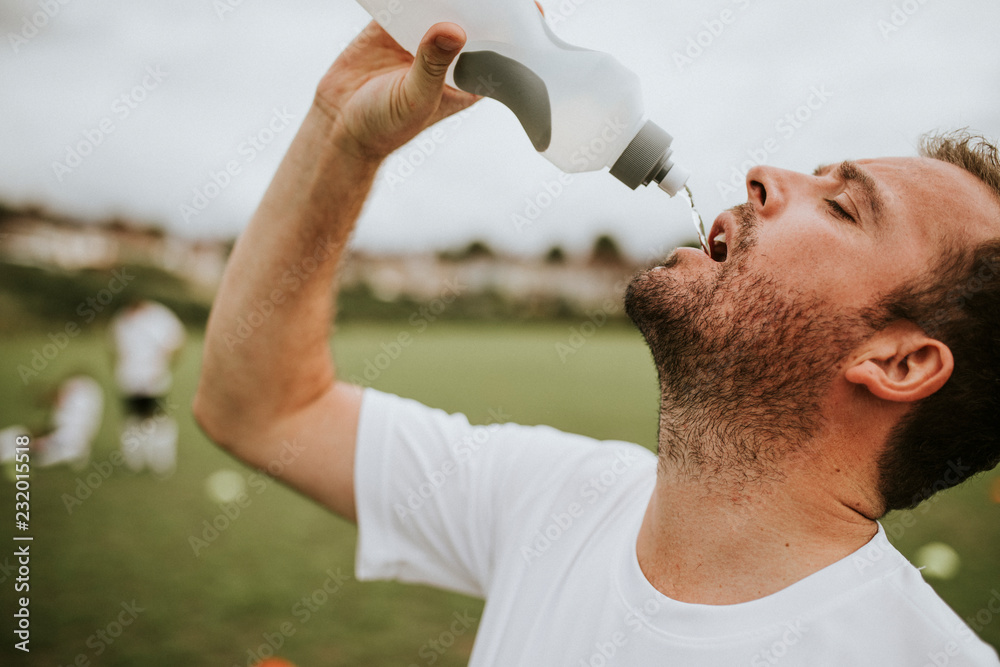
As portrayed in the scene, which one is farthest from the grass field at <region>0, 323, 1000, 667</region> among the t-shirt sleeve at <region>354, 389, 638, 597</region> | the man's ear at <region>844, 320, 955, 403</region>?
the t-shirt sleeve at <region>354, 389, 638, 597</region>

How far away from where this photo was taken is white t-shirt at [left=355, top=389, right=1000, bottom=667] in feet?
4.08

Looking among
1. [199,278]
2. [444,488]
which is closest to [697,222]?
[444,488]

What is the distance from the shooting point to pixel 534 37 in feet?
5.47

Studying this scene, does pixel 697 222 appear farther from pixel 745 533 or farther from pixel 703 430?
pixel 745 533

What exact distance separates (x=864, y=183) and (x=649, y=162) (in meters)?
0.53

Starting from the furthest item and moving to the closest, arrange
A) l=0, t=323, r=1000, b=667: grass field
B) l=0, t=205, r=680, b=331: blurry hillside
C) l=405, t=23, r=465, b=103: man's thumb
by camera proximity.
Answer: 1. l=0, t=205, r=680, b=331: blurry hillside
2. l=0, t=323, r=1000, b=667: grass field
3. l=405, t=23, r=465, b=103: man's thumb

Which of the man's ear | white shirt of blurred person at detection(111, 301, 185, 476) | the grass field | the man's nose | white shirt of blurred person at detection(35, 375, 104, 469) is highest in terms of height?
the man's nose

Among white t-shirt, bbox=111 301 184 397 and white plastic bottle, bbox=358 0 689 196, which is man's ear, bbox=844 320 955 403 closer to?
white plastic bottle, bbox=358 0 689 196

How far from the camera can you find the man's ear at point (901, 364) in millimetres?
1479

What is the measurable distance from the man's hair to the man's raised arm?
120 cm

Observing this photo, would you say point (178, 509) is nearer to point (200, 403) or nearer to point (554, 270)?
point (200, 403)

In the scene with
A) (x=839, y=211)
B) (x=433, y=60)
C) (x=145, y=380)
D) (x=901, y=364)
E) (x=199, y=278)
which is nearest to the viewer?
(x=433, y=60)

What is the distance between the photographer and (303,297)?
71.6 inches

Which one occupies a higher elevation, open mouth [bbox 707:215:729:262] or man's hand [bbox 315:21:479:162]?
open mouth [bbox 707:215:729:262]
